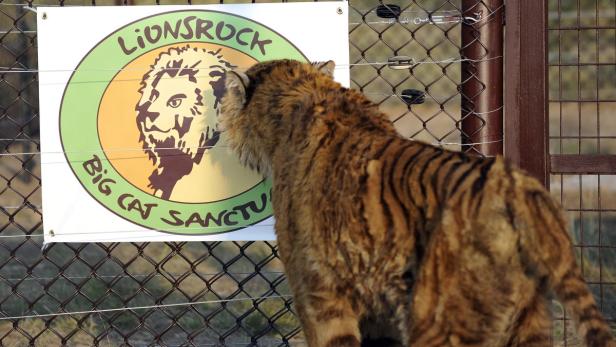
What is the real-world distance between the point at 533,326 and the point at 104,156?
1.91 metres

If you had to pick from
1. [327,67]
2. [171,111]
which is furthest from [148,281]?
[327,67]

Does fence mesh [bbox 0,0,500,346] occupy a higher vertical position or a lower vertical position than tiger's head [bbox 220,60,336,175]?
lower

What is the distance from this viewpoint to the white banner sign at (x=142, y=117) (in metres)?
4.05

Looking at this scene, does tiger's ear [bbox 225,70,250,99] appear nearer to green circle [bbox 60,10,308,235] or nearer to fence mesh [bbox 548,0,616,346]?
green circle [bbox 60,10,308,235]

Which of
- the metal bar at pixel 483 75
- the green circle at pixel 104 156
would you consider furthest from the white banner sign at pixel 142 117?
the metal bar at pixel 483 75

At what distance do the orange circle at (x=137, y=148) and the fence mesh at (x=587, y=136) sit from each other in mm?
1501

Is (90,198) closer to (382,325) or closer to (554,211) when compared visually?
(382,325)

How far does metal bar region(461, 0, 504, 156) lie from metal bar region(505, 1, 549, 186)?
0.12 feet

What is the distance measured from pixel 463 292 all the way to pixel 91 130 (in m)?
1.83

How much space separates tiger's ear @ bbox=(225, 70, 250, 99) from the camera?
153 inches

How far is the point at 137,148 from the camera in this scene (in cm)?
407

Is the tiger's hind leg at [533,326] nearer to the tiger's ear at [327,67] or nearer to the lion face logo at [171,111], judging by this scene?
the tiger's ear at [327,67]

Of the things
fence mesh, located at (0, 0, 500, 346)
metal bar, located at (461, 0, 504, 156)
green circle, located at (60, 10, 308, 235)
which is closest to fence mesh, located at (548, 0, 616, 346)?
metal bar, located at (461, 0, 504, 156)

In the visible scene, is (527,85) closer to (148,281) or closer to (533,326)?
(533,326)
